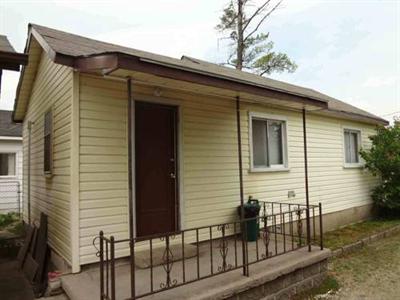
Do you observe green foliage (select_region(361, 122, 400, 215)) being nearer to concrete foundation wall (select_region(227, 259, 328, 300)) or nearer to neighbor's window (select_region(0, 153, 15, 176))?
concrete foundation wall (select_region(227, 259, 328, 300))

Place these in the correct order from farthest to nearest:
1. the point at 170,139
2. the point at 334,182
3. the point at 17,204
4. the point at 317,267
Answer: the point at 17,204 < the point at 334,182 < the point at 170,139 < the point at 317,267

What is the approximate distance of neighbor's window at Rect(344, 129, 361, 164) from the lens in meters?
10.1

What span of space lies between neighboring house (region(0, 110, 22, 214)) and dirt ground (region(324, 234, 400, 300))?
11.3 metres

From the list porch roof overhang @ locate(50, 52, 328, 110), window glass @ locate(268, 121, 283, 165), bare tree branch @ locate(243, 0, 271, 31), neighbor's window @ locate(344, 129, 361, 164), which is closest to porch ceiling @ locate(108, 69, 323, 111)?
porch roof overhang @ locate(50, 52, 328, 110)

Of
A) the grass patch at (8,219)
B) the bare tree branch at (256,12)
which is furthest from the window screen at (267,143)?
the bare tree branch at (256,12)

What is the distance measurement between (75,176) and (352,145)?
28.7 ft

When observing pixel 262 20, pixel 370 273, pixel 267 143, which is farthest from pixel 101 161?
pixel 262 20

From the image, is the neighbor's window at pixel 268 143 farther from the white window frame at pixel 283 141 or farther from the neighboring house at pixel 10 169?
the neighboring house at pixel 10 169

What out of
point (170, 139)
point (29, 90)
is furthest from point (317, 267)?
point (29, 90)

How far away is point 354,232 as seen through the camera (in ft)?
27.4

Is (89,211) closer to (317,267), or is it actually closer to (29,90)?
(317,267)

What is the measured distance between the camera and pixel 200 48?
69.8 ft

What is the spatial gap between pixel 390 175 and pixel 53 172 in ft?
31.0

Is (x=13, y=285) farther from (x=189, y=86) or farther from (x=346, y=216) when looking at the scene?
(x=346, y=216)
